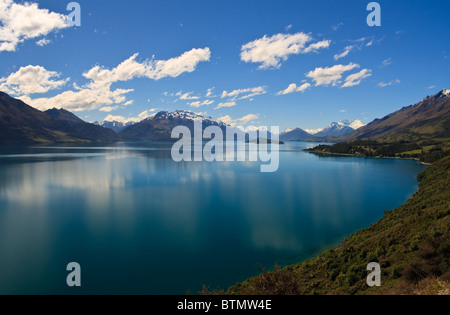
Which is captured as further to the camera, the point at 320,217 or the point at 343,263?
the point at 320,217

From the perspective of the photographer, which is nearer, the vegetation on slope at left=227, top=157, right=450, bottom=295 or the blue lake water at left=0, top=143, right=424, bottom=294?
the vegetation on slope at left=227, top=157, right=450, bottom=295

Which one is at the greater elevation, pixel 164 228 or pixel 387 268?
pixel 387 268

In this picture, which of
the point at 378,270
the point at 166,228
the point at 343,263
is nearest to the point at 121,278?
the point at 166,228

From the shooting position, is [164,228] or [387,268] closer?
[387,268]
